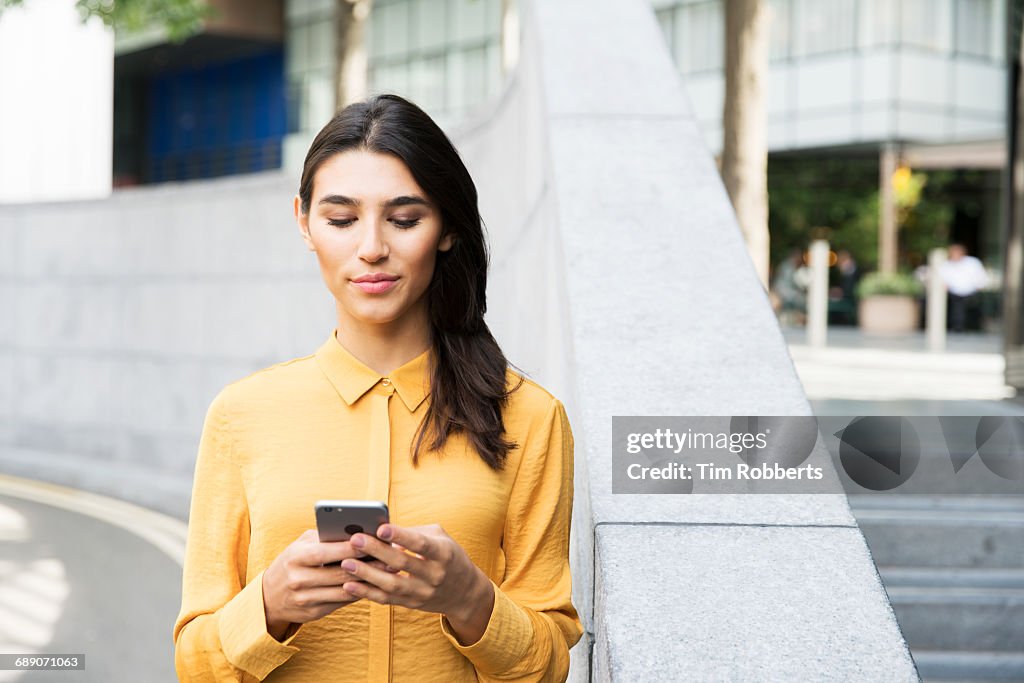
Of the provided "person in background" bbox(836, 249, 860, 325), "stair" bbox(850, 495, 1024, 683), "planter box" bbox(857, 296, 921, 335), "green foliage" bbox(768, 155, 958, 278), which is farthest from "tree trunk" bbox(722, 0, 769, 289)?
"green foliage" bbox(768, 155, 958, 278)

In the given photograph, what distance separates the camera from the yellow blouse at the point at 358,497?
1.97 meters

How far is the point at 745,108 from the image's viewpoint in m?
10.7

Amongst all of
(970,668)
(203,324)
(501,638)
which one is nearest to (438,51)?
(203,324)

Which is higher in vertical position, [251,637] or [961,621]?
[251,637]

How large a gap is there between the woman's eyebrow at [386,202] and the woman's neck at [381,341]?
0.20 metres

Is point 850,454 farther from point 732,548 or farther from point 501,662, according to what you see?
point 501,662

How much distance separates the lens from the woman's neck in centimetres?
211

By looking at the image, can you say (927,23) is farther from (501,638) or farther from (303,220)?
(501,638)

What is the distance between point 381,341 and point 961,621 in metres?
3.19

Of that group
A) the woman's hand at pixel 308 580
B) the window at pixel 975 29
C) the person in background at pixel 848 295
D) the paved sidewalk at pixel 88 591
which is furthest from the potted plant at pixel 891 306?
the woman's hand at pixel 308 580

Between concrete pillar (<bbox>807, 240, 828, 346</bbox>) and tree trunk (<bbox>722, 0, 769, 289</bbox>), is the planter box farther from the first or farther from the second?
tree trunk (<bbox>722, 0, 769, 289</bbox>)

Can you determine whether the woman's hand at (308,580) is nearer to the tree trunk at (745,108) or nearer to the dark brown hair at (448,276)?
the dark brown hair at (448,276)

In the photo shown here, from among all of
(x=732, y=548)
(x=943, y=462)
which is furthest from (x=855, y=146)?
(x=732, y=548)

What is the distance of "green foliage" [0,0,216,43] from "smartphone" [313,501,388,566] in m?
13.0
